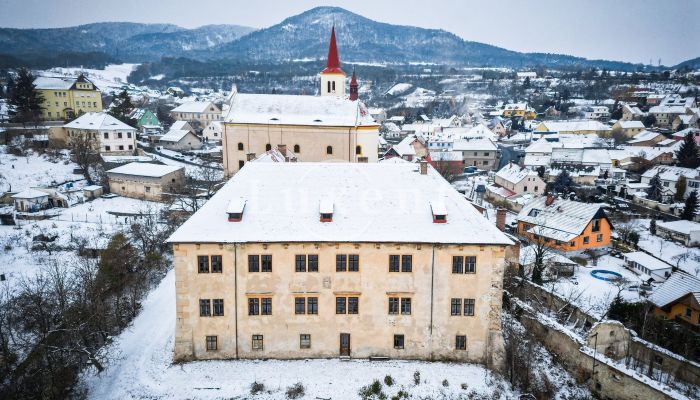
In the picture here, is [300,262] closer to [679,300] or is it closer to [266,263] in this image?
[266,263]

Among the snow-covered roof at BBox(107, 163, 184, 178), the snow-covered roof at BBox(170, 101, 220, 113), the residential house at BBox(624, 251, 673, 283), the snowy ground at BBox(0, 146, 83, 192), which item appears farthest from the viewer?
the snow-covered roof at BBox(170, 101, 220, 113)

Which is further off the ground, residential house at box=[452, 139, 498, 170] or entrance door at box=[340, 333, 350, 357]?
residential house at box=[452, 139, 498, 170]

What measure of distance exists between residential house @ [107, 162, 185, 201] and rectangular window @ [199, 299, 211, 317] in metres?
42.0

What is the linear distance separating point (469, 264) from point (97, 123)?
7392 centimetres

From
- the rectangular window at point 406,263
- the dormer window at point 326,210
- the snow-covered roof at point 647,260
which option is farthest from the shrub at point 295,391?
the snow-covered roof at point 647,260

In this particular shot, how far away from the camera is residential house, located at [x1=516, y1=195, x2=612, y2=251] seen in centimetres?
5316

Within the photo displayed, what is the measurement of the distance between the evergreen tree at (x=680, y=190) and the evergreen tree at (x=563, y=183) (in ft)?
51.7

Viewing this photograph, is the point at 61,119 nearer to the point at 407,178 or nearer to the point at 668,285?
the point at 407,178

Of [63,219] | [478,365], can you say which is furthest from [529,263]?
[63,219]

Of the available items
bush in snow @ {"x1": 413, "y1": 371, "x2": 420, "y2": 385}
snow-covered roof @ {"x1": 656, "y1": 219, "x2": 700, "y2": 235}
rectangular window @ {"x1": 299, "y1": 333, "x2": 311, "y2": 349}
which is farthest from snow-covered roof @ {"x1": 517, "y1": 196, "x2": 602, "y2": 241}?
rectangular window @ {"x1": 299, "y1": 333, "x2": 311, "y2": 349}

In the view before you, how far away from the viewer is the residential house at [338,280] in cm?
2581

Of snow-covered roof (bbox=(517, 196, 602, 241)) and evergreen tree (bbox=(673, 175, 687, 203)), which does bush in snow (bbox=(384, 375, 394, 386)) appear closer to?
snow-covered roof (bbox=(517, 196, 602, 241))

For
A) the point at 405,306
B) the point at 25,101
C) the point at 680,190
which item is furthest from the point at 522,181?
the point at 25,101

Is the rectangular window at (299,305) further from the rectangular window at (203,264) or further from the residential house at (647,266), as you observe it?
the residential house at (647,266)
